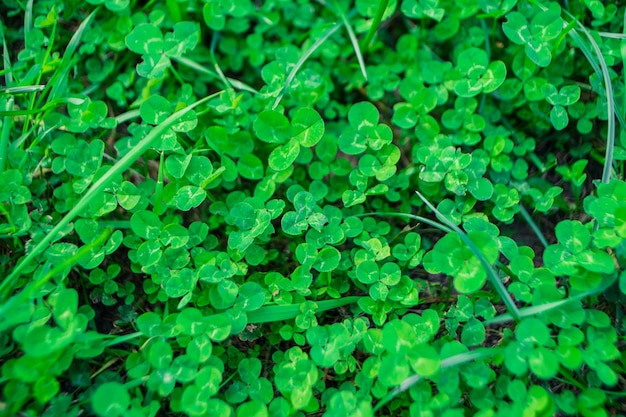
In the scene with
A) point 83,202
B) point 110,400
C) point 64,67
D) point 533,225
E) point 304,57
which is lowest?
Result: point 110,400

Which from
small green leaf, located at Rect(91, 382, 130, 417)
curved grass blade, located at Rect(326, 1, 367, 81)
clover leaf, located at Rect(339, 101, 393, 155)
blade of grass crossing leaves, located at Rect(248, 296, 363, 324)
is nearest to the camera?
small green leaf, located at Rect(91, 382, 130, 417)

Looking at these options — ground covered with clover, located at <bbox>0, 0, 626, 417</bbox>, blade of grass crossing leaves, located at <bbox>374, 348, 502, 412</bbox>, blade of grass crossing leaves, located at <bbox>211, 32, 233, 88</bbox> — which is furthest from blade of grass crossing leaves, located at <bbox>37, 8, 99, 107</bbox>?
blade of grass crossing leaves, located at <bbox>374, 348, 502, 412</bbox>

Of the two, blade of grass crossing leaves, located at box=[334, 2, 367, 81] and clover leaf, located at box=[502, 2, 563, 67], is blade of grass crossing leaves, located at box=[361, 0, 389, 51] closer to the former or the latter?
blade of grass crossing leaves, located at box=[334, 2, 367, 81]

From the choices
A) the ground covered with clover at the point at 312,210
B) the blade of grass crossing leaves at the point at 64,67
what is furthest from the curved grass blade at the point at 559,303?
the blade of grass crossing leaves at the point at 64,67

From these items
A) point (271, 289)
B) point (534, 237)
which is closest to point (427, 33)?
point (534, 237)

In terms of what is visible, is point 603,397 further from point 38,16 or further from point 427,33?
point 38,16

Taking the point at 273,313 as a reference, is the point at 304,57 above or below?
above

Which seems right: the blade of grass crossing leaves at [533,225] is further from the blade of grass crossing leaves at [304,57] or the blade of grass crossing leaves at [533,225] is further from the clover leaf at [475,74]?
the blade of grass crossing leaves at [304,57]

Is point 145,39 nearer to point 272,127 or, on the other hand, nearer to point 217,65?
point 217,65

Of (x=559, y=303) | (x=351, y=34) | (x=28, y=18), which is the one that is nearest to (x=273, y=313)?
(x=559, y=303)
